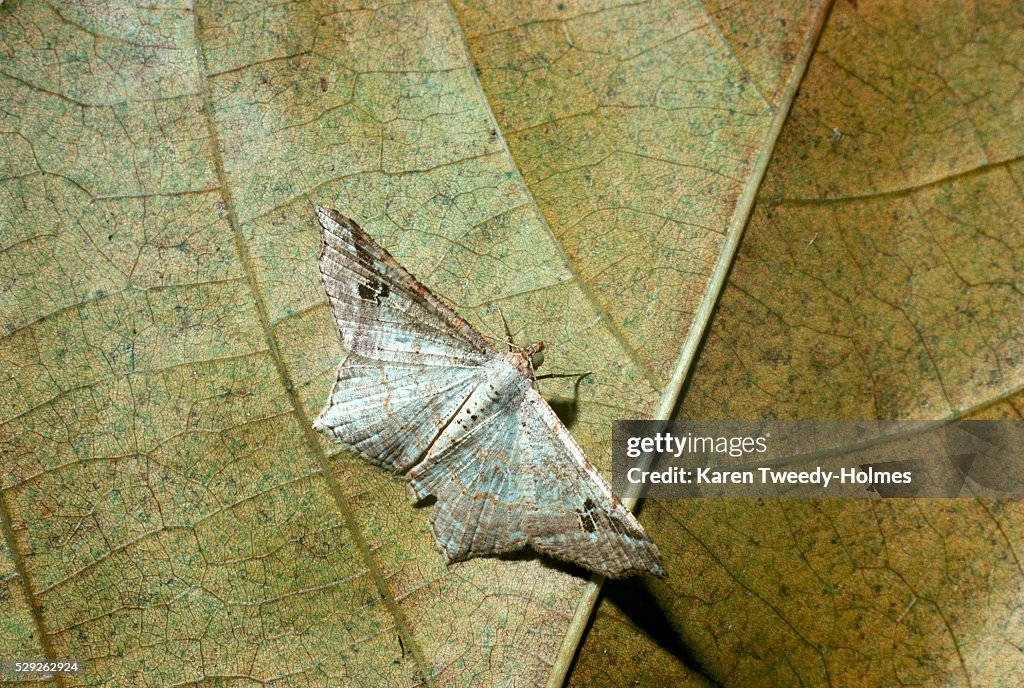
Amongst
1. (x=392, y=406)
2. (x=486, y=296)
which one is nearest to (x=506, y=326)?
(x=486, y=296)

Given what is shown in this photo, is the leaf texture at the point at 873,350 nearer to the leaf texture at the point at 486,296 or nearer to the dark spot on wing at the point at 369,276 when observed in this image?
the leaf texture at the point at 486,296

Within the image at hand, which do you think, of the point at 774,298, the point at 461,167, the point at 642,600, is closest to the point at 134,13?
the point at 461,167

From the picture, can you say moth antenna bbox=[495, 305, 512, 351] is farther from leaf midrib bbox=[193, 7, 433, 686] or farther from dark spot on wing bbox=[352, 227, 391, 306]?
leaf midrib bbox=[193, 7, 433, 686]

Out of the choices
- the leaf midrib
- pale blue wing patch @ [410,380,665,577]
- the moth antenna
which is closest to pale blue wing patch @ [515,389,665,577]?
pale blue wing patch @ [410,380,665,577]

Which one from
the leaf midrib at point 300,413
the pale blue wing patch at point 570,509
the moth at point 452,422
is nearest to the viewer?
the pale blue wing patch at point 570,509

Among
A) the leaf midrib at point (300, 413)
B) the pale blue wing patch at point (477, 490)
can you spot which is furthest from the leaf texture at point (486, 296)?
the pale blue wing patch at point (477, 490)

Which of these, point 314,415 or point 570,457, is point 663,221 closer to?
point 570,457

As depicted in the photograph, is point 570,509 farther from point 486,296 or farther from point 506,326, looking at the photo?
point 486,296
